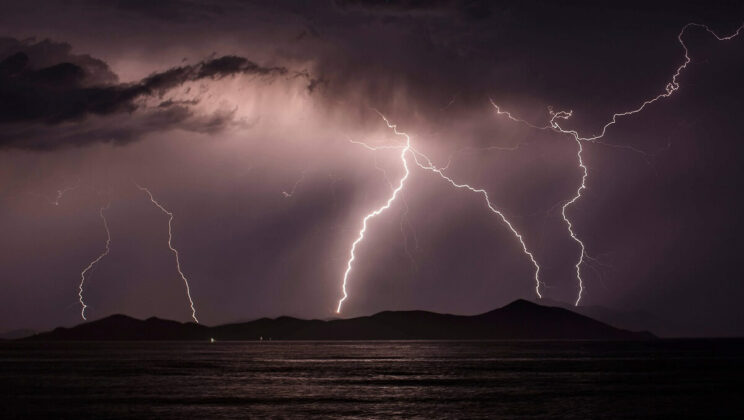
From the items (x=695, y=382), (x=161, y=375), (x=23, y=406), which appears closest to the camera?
(x=23, y=406)

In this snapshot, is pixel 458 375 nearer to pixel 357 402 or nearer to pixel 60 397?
pixel 357 402

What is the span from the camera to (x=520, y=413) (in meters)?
44.9

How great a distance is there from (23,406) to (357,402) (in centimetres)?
1844

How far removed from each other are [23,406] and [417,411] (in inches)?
854

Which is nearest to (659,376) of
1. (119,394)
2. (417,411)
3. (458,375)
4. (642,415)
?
(458,375)

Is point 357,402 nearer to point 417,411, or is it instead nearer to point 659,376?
point 417,411

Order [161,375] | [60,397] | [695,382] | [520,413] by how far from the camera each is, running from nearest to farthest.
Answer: [520,413]
[60,397]
[695,382]
[161,375]

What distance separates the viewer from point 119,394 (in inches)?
2202

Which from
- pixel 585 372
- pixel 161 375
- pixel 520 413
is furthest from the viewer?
pixel 585 372

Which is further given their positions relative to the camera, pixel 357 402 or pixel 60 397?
pixel 60 397

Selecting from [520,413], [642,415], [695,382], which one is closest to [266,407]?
[520,413]

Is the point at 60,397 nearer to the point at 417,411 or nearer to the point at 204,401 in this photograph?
the point at 204,401

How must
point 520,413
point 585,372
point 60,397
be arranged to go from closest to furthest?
1. point 520,413
2. point 60,397
3. point 585,372

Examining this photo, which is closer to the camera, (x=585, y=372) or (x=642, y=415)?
(x=642, y=415)
